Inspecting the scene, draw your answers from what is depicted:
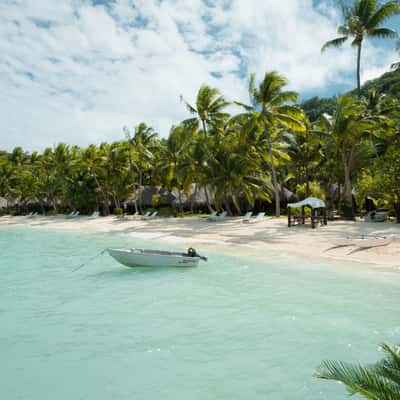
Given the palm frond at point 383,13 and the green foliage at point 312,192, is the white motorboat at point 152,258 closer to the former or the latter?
the green foliage at point 312,192

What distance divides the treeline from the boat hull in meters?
12.3

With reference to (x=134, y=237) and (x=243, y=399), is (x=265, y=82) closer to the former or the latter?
(x=134, y=237)

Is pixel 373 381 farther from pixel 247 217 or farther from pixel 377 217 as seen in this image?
pixel 247 217

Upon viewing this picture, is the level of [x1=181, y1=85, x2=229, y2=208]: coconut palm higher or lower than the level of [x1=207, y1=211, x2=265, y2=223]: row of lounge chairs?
higher

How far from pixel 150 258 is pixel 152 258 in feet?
0.20

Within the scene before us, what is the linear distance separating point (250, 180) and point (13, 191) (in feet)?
118

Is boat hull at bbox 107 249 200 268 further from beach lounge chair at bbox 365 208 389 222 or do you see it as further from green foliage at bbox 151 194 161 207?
green foliage at bbox 151 194 161 207

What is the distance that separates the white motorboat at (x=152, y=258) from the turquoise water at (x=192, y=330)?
323 mm

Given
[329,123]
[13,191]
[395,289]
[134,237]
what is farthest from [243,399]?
[13,191]

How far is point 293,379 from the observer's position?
473 cm

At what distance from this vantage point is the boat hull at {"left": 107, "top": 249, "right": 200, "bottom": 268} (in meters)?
10.5

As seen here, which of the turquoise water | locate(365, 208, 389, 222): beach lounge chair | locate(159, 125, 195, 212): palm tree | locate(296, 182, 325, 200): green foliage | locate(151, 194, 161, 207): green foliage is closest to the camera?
the turquoise water

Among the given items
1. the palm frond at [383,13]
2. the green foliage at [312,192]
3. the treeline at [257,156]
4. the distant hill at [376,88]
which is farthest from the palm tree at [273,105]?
the distant hill at [376,88]

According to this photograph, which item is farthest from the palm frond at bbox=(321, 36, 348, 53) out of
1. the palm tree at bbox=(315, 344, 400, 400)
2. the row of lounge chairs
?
the palm tree at bbox=(315, 344, 400, 400)
